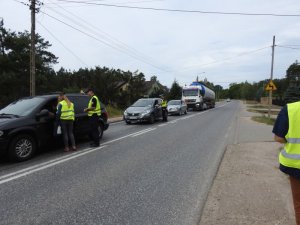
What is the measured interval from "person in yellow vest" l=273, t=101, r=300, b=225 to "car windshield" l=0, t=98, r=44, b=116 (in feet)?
22.6

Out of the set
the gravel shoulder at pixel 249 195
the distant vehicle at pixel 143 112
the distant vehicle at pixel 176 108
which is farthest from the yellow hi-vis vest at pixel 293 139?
the distant vehicle at pixel 176 108

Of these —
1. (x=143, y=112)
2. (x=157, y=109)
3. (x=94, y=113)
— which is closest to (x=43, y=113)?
(x=94, y=113)

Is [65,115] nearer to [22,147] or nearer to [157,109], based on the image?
[22,147]

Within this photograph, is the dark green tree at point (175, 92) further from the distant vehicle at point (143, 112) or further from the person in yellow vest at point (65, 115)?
the person in yellow vest at point (65, 115)

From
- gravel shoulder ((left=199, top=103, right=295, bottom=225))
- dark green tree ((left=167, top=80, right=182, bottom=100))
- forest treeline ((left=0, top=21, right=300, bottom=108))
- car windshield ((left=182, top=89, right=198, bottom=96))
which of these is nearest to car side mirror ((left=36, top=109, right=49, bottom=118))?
gravel shoulder ((left=199, top=103, right=295, bottom=225))

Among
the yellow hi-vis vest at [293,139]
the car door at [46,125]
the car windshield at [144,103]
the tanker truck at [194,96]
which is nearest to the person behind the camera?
the yellow hi-vis vest at [293,139]

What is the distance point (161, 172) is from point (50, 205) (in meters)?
2.69

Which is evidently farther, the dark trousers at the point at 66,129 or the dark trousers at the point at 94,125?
the dark trousers at the point at 94,125

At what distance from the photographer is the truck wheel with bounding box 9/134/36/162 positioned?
743 cm

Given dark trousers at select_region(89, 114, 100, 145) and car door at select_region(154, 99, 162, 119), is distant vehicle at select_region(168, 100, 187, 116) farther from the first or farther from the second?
dark trousers at select_region(89, 114, 100, 145)

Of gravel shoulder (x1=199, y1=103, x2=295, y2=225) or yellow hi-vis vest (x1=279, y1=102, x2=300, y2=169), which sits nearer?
yellow hi-vis vest (x1=279, y1=102, x2=300, y2=169)

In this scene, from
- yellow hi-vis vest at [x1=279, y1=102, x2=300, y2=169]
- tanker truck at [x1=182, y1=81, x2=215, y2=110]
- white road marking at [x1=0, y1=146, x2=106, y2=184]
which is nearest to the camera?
yellow hi-vis vest at [x1=279, y1=102, x2=300, y2=169]

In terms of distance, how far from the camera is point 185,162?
25.5 ft

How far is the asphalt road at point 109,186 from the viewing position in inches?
171
